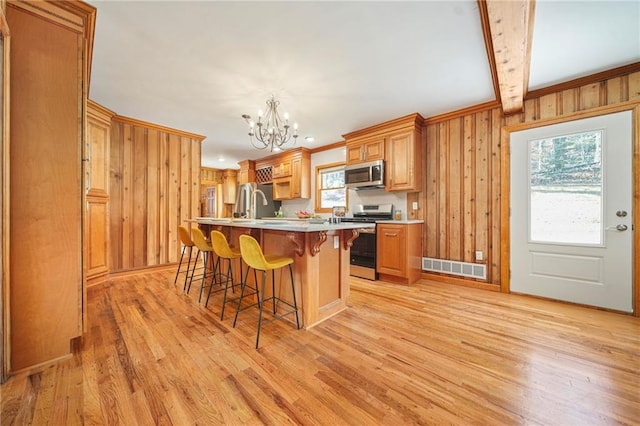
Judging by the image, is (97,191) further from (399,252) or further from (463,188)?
(463,188)

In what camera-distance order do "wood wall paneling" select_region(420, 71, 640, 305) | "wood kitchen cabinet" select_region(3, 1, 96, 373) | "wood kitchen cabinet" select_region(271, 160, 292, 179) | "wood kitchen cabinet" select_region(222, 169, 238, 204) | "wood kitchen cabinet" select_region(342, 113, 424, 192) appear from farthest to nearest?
"wood kitchen cabinet" select_region(222, 169, 238, 204) < "wood kitchen cabinet" select_region(271, 160, 292, 179) < "wood kitchen cabinet" select_region(342, 113, 424, 192) < "wood wall paneling" select_region(420, 71, 640, 305) < "wood kitchen cabinet" select_region(3, 1, 96, 373)

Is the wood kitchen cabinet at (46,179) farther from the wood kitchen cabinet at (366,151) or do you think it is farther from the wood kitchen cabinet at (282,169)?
the wood kitchen cabinet at (282,169)

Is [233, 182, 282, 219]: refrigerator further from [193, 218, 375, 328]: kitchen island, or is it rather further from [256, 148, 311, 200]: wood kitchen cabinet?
[193, 218, 375, 328]: kitchen island

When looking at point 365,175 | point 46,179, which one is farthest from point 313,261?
point 365,175

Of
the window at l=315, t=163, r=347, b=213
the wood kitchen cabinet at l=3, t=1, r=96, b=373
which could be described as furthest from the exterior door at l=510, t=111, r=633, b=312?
the wood kitchen cabinet at l=3, t=1, r=96, b=373

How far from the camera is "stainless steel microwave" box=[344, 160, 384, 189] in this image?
3.94 metres

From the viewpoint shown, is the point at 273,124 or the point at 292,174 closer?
the point at 273,124

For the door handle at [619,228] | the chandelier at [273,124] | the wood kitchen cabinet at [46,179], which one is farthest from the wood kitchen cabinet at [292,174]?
the door handle at [619,228]

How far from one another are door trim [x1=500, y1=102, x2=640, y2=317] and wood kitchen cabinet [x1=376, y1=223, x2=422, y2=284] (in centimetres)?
106

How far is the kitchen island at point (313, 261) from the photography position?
2.16 meters

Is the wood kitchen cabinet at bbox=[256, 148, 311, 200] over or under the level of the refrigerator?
over

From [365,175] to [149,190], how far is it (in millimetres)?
3730

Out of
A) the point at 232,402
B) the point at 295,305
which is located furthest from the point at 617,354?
the point at 232,402

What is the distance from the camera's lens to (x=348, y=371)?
159 cm
